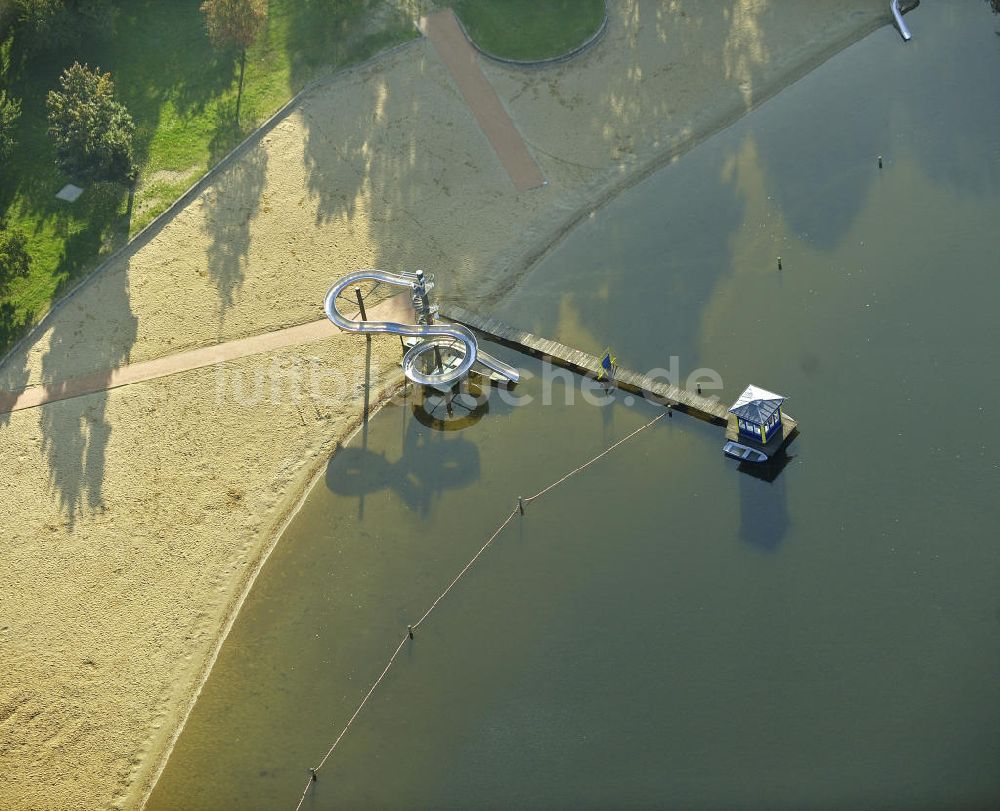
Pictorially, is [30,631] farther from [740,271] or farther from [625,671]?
[740,271]

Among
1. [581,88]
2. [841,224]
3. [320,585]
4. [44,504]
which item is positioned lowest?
[320,585]

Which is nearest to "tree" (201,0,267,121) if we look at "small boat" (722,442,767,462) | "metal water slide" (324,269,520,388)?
"metal water slide" (324,269,520,388)

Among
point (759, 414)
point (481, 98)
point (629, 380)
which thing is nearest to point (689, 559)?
point (759, 414)

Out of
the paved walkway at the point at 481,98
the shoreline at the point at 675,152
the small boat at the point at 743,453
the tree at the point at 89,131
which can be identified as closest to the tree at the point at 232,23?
the tree at the point at 89,131

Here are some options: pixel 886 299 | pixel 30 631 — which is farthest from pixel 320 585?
pixel 886 299

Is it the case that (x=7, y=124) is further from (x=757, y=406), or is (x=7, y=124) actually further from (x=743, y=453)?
(x=743, y=453)

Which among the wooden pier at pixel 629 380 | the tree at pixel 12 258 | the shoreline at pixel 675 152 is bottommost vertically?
the wooden pier at pixel 629 380

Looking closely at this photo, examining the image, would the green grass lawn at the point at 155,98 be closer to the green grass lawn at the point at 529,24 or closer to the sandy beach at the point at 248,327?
the sandy beach at the point at 248,327
